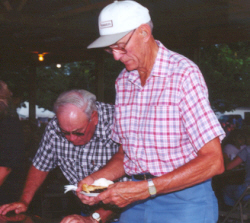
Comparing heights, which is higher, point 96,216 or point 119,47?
point 119,47

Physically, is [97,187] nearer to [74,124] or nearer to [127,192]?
[127,192]

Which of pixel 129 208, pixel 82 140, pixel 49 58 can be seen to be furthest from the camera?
pixel 49 58

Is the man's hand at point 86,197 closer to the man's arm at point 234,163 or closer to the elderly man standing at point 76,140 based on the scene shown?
the elderly man standing at point 76,140

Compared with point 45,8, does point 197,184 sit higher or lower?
lower

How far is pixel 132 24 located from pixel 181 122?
54cm

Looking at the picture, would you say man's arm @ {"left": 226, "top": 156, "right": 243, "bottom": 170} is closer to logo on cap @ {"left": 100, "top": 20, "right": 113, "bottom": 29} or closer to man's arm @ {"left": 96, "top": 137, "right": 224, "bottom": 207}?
man's arm @ {"left": 96, "top": 137, "right": 224, "bottom": 207}

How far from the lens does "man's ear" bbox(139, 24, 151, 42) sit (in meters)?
1.84

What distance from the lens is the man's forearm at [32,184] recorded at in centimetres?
259

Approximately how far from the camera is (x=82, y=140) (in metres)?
2.56

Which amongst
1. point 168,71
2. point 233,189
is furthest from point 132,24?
point 233,189

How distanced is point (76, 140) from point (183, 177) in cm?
109

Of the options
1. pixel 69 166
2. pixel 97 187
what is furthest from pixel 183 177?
pixel 69 166

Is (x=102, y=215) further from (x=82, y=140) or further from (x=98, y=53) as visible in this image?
(x=98, y=53)

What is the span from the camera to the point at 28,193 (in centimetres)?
263
